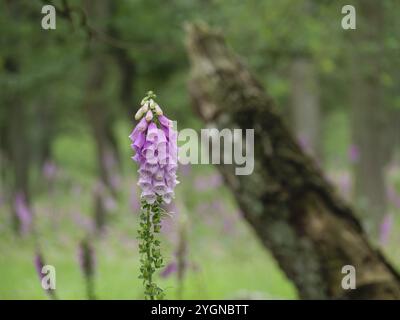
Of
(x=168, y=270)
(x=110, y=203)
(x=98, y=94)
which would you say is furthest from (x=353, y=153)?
(x=98, y=94)

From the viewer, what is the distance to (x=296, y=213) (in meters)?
5.95

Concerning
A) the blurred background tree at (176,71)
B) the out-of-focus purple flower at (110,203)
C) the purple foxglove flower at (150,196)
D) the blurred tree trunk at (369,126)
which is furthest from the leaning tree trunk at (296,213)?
the out-of-focus purple flower at (110,203)

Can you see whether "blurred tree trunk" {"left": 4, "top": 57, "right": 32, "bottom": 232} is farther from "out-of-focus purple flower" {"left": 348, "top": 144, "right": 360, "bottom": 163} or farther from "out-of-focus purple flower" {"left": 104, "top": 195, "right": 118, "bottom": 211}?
"out-of-focus purple flower" {"left": 348, "top": 144, "right": 360, "bottom": 163}

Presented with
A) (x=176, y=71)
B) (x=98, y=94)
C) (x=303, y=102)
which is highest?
(x=176, y=71)

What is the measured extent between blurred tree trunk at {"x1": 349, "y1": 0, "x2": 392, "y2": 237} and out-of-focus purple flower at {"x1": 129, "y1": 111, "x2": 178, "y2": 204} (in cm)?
887

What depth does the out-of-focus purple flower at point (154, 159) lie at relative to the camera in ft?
9.18

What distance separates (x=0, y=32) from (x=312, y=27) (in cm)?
677

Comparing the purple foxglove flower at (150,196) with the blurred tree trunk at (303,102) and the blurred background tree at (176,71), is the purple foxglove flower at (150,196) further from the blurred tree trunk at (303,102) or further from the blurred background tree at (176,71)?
the blurred tree trunk at (303,102)

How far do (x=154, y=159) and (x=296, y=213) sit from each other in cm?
336

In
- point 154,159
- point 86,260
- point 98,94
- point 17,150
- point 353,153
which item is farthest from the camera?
point 17,150

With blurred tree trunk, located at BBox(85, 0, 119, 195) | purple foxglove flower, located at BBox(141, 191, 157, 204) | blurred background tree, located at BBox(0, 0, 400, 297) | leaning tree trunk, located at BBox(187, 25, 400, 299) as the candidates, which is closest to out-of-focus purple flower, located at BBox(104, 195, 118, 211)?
blurred background tree, located at BBox(0, 0, 400, 297)

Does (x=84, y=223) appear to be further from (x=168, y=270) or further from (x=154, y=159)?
(x=154, y=159)
